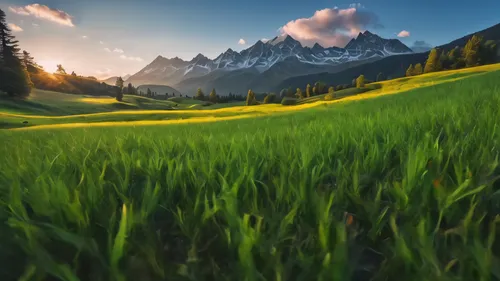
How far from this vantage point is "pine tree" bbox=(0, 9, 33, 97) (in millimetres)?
72250

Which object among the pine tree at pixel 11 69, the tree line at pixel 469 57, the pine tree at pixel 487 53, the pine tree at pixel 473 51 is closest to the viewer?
the pine tree at pixel 11 69

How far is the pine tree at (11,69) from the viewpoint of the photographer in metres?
72.2

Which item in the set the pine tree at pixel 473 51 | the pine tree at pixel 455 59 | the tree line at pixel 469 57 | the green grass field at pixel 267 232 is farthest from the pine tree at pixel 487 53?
the green grass field at pixel 267 232

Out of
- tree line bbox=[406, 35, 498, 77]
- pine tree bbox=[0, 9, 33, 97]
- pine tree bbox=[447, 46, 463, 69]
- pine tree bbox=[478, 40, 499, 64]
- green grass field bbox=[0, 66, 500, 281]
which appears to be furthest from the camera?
pine tree bbox=[447, 46, 463, 69]

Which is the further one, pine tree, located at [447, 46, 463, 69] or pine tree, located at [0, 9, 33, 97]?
pine tree, located at [447, 46, 463, 69]

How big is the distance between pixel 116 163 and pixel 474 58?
370 feet

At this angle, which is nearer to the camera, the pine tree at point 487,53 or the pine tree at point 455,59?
the pine tree at point 487,53

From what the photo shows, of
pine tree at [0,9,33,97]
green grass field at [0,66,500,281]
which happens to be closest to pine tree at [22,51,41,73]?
pine tree at [0,9,33,97]

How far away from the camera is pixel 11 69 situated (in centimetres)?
7506

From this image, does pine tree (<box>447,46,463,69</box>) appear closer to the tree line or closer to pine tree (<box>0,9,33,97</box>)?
the tree line

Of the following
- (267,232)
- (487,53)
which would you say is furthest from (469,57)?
(267,232)

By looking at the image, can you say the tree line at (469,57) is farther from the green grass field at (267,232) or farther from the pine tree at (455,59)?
the green grass field at (267,232)

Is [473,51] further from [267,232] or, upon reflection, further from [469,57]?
[267,232]

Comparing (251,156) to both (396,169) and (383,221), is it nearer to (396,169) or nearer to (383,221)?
(396,169)
